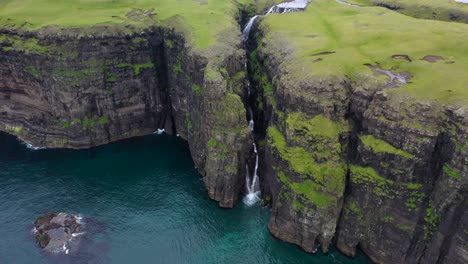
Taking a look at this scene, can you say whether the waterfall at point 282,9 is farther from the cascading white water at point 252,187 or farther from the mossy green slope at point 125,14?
the cascading white water at point 252,187

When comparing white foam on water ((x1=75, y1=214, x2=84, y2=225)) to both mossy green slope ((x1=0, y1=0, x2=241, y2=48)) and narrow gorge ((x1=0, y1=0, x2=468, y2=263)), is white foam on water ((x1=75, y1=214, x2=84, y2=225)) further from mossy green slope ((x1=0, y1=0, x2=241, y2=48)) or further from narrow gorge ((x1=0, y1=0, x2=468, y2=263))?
mossy green slope ((x1=0, y1=0, x2=241, y2=48))

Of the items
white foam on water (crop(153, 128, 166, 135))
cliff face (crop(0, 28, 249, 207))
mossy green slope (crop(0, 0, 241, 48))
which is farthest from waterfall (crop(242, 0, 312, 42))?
white foam on water (crop(153, 128, 166, 135))

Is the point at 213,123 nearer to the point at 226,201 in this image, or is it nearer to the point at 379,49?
the point at 226,201

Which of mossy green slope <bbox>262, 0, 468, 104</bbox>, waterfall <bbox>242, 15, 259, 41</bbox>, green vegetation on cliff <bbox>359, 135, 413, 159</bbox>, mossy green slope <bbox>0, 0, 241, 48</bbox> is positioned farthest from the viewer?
waterfall <bbox>242, 15, 259, 41</bbox>

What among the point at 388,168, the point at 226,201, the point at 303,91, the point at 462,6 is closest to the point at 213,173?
the point at 226,201

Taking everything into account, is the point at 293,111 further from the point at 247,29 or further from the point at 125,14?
the point at 125,14

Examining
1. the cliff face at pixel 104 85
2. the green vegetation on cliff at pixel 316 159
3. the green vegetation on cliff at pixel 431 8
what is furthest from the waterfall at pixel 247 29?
the green vegetation on cliff at pixel 316 159
